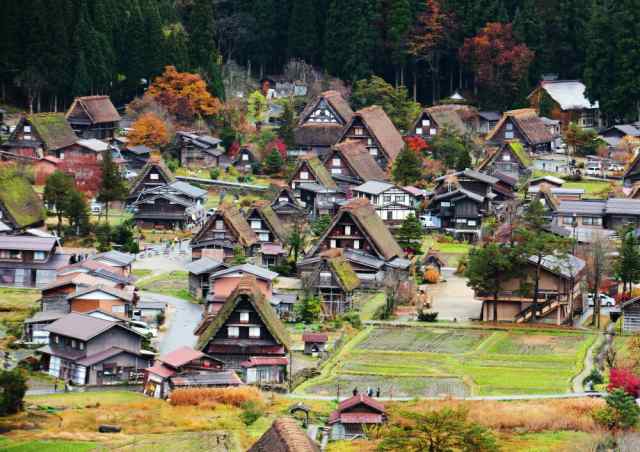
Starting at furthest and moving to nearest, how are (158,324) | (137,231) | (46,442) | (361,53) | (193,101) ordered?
1. (361,53)
2. (193,101)
3. (137,231)
4. (158,324)
5. (46,442)

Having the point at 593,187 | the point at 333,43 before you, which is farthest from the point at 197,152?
the point at 593,187

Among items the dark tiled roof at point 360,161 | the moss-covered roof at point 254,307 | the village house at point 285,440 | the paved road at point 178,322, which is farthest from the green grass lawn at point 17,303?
the dark tiled roof at point 360,161

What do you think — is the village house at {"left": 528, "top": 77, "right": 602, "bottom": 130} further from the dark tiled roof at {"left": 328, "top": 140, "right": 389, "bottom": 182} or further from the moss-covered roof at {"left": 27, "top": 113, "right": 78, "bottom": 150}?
the moss-covered roof at {"left": 27, "top": 113, "right": 78, "bottom": 150}

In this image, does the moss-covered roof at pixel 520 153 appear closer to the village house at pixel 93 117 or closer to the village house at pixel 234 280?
the village house at pixel 93 117

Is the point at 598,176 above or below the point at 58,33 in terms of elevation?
below

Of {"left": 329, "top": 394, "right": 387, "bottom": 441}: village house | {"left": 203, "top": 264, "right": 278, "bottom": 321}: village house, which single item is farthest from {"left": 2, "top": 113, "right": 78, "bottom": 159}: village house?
{"left": 329, "top": 394, "right": 387, "bottom": 441}: village house

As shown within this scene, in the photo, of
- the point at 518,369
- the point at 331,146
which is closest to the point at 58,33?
the point at 331,146

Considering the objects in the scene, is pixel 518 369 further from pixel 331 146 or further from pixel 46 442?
pixel 331 146
